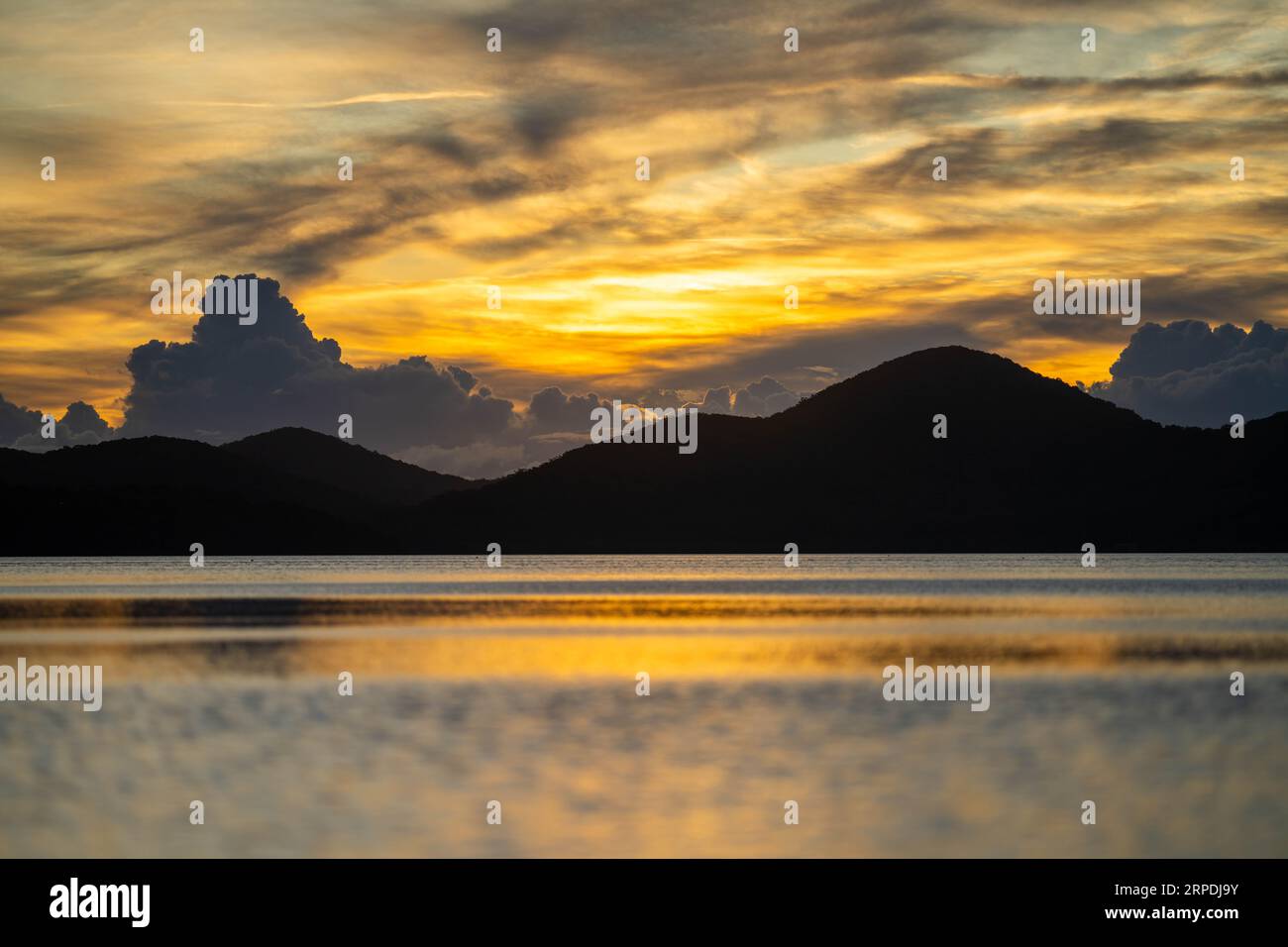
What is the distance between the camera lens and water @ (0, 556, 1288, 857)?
1022 inches

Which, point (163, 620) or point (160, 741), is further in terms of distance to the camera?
point (163, 620)

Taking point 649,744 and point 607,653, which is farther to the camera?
point 607,653

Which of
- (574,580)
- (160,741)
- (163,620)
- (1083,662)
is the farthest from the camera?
(574,580)

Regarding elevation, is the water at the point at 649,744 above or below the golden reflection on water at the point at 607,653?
below

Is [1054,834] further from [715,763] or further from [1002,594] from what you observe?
[1002,594]

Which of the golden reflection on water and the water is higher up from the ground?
the golden reflection on water

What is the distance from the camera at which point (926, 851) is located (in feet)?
80.0

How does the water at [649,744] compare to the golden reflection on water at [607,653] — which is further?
the golden reflection on water at [607,653]

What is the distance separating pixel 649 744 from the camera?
36625mm

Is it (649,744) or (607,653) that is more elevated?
(607,653)

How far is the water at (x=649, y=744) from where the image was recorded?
26.0 m

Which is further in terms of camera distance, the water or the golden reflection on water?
the golden reflection on water
